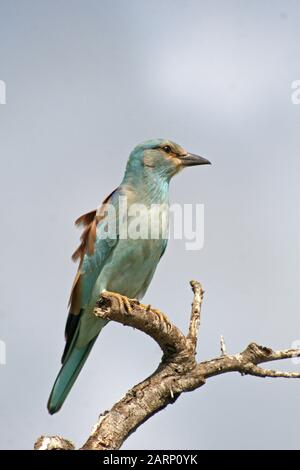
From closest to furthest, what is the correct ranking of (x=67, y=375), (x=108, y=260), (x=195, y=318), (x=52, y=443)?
(x=52, y=443), (x=195, y=318), (x=108, y=260), (x=67, y=375)

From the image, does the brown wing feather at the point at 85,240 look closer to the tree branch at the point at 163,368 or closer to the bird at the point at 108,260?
the bird at the point at 108,260

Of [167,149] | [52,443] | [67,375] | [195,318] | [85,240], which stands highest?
[167,149]

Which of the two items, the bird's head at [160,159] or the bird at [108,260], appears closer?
the bird at [108,260]

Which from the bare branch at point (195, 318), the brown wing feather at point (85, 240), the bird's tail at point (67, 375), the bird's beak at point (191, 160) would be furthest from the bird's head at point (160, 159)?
the bare branch at point (195, 318)

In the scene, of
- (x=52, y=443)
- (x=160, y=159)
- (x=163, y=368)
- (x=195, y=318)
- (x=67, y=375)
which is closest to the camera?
(x=52, y=443)

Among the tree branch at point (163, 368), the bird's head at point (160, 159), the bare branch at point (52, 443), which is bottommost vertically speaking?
the bare branch at point (52, 443)

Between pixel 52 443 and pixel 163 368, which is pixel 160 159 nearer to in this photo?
pixel 163 368

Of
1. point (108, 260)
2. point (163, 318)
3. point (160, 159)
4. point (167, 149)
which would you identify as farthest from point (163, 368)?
point (167, 149)

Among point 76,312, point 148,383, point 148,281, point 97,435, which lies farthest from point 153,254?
point 97,435
